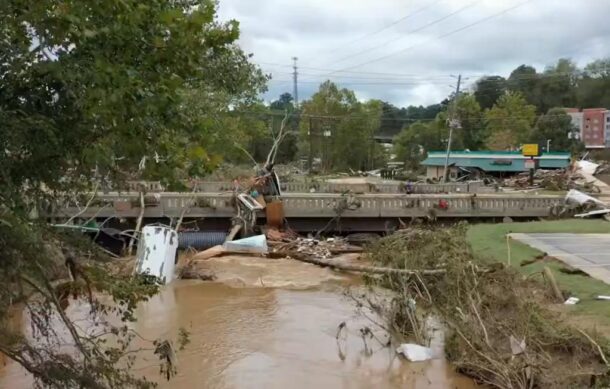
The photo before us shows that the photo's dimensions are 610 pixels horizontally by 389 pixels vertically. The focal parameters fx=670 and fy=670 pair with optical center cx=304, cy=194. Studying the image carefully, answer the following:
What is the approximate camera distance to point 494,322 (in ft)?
33.9

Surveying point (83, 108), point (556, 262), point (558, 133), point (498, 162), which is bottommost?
point (556, 262)

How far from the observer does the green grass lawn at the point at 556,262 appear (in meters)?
11.4

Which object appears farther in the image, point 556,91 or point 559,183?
point 556,91

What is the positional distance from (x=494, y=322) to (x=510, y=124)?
76.4m

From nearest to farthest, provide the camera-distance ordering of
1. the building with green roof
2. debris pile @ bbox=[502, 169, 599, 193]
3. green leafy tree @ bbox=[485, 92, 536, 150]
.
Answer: debris pile @ bbox=[502, 169, 599, 193] → the building with green roof → green leafy tree @ bbox=[485, 92, 536, 150]

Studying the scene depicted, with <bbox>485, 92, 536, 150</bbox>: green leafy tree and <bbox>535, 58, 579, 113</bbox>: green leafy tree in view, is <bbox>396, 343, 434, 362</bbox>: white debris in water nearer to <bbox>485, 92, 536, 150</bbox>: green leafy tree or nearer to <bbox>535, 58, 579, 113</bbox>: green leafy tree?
<bbox>485, 92, 536, 150</bbox>: green leafy tree

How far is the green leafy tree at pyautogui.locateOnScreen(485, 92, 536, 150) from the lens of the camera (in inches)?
3219

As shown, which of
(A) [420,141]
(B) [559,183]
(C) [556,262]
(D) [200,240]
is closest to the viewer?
(C) [556,262]

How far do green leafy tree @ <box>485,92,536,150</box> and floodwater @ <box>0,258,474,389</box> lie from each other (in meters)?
67.1

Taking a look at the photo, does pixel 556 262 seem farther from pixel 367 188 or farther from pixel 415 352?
pixel 367 188

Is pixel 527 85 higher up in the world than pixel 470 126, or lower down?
higher up

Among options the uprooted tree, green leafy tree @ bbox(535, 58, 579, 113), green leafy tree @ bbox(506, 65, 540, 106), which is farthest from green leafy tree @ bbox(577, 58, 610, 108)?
the uprooted tree

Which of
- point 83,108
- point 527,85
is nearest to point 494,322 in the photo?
point 83,108

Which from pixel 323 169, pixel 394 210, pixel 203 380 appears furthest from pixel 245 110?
pixel 203 380
